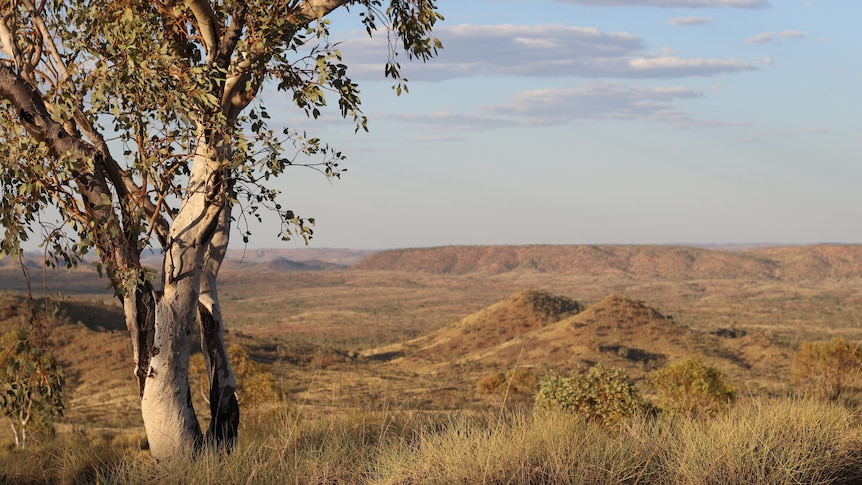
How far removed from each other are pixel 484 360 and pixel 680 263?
13044 cm

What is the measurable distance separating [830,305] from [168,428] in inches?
4312

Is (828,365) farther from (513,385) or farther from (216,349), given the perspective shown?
(216,349)

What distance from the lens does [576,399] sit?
18.4m

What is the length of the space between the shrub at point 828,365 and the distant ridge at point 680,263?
13991 centimetres

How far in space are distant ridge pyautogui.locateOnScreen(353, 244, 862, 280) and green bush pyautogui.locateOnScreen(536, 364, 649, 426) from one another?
153603 mm

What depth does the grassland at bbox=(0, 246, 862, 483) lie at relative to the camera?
8.16 meters

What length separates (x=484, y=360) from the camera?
5728 centimetres

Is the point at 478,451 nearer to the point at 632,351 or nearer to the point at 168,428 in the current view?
the point at 168,428

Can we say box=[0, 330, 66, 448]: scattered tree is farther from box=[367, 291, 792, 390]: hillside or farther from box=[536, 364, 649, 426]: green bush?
box=[367, 291, 792, 390]: hillside

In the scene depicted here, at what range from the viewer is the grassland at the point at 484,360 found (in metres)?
8.16

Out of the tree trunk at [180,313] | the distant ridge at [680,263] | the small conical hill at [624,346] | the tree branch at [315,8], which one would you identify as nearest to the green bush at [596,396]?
the tree trunk at [180,313]

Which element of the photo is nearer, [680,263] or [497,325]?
[497,325]

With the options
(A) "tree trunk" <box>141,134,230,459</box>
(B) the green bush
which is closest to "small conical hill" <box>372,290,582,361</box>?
(B) the green bush

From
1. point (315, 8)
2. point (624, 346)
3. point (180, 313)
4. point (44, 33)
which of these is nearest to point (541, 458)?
point (180, 313)
